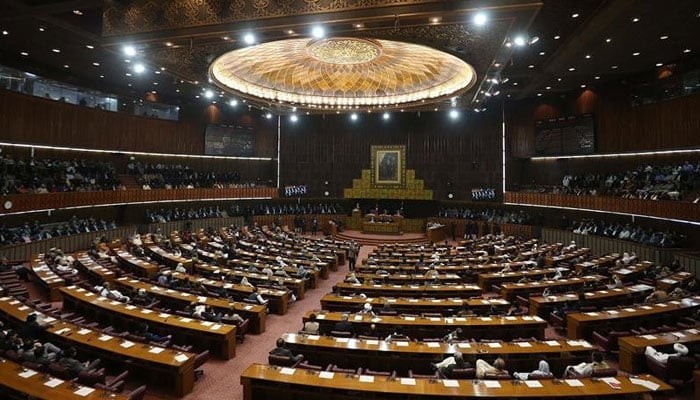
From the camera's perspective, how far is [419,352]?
7715 millimetres

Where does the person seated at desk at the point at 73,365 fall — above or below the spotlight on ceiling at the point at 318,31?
below

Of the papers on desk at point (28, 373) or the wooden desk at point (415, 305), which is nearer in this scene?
the papers on desk at point (28, 373)

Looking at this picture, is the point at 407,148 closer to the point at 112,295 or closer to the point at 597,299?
the point at 597,299

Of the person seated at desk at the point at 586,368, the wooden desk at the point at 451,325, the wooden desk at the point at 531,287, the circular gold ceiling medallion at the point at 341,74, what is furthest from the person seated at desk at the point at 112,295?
the wooden desk at the point at 531,287

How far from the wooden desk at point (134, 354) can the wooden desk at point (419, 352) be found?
6.92 ft

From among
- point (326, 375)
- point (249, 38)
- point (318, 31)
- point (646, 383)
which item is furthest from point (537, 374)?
point (249, 38)

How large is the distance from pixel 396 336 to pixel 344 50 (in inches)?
582

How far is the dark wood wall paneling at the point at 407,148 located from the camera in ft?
97.3

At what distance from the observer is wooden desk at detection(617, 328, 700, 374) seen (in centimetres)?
808

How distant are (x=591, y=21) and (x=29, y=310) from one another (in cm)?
1900

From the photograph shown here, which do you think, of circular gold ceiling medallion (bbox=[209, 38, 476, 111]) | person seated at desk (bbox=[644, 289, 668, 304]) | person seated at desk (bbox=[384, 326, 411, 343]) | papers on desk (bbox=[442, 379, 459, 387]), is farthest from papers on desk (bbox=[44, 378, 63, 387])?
person seated at desk (bbox=[644, 289, 668, 304])

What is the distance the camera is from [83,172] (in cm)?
2239

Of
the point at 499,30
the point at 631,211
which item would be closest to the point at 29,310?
the point at 499,30

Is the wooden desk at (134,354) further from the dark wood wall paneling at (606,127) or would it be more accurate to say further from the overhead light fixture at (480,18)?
the dark wood wall paneling at (606,127)
